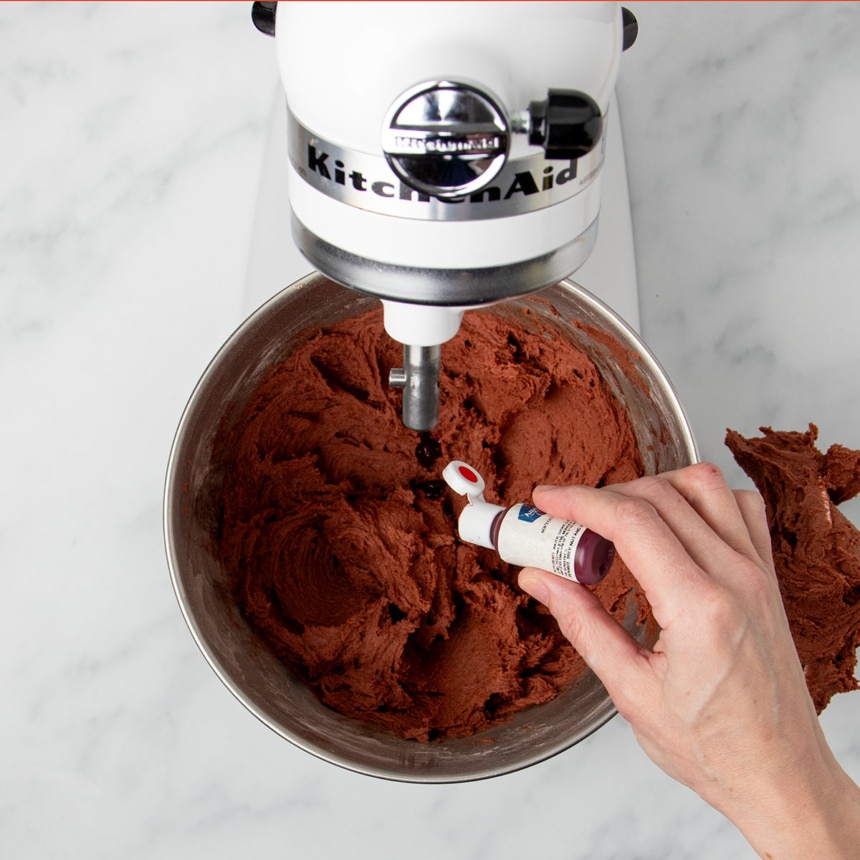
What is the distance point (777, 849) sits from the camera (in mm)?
933

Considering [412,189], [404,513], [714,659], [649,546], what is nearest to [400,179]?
[412,189]

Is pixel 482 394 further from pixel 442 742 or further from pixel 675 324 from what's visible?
pixel 442 742

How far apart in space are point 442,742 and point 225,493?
18.4 inches

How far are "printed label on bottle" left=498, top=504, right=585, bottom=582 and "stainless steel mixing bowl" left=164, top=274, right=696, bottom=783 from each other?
216 millimetres

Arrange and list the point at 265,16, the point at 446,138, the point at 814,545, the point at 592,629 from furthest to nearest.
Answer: the point at 814,545 → the point at 592,629 → the point at 265,16 → the point at 446,138

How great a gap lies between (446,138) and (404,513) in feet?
2.46

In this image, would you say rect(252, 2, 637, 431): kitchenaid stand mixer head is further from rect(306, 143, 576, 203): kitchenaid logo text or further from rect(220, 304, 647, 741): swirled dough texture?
rect(220, 304, 647, 741): swirled dough texture

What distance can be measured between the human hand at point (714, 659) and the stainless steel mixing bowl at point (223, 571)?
0.16m

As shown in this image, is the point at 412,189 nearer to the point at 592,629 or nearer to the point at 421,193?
the point at 421,193

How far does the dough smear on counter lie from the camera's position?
3.93 feet

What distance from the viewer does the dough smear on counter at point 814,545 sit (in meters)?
1.20

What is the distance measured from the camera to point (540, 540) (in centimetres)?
97

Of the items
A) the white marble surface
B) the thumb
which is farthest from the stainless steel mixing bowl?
the white marble surface

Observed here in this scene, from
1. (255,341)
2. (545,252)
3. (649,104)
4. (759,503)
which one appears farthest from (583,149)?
(649,104)
